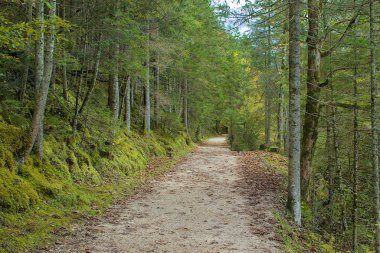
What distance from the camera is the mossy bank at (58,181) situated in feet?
18.8

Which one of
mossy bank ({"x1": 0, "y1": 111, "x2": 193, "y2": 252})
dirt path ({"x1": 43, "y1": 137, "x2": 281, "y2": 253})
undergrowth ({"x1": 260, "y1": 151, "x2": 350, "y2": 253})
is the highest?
mossy bank ({"x1": 0, "y1": 111, "x2": 193, "y2": 252})

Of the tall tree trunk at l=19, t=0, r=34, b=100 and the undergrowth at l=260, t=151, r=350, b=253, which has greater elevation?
the tall tree trunk at l=19, t=0, r=34, b=100

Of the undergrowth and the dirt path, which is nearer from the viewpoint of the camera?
the dirt path

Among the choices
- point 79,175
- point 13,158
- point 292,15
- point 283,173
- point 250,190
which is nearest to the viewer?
point 13,158

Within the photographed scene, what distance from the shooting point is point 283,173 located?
44.4 feet

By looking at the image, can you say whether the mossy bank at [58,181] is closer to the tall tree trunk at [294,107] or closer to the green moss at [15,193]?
the green moss at [15,193]

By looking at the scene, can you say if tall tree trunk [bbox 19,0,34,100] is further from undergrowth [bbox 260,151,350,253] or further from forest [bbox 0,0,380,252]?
undergrowth [bbox 260,151,350,253]

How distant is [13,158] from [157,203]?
3765 millimetres

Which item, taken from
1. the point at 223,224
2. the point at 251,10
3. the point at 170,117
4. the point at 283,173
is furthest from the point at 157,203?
the point at 170,117

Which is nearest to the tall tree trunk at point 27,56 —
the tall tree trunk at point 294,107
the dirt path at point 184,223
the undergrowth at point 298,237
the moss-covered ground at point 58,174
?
the moss-covered ground at point 58,174

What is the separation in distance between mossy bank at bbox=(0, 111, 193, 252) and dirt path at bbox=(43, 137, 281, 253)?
53 centimetres

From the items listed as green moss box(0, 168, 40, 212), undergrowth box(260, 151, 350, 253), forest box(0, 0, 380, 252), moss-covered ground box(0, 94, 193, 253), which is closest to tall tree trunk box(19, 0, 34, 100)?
forest box(0, 0, 380, 252)

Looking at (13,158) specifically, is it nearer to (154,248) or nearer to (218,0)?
(154,248)

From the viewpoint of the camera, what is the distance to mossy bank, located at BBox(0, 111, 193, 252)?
226 inches
